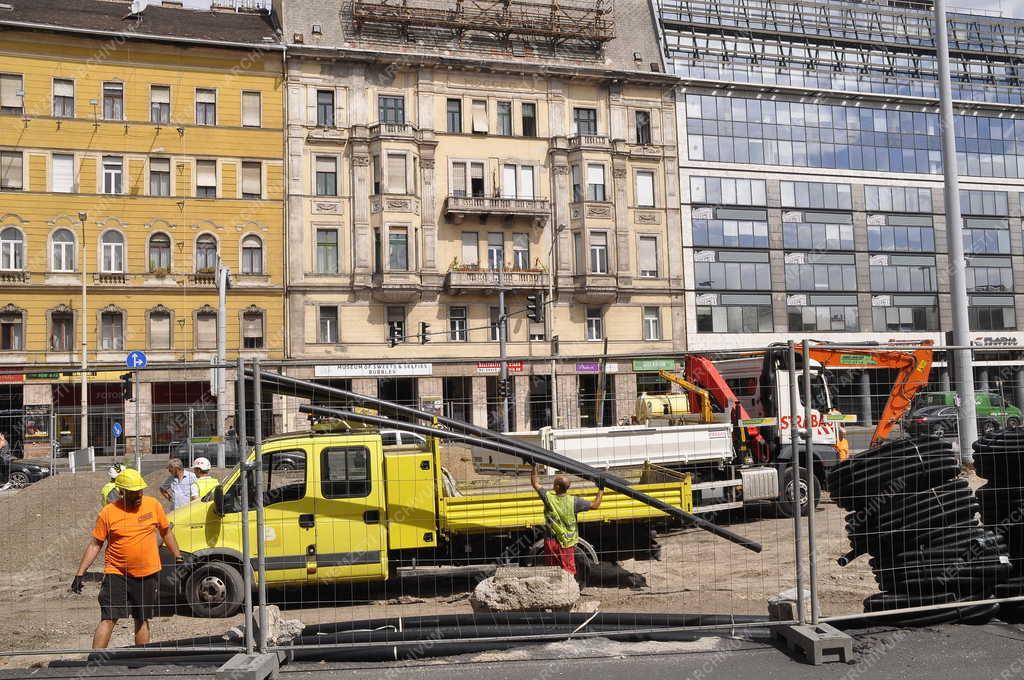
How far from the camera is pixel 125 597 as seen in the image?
652 cm

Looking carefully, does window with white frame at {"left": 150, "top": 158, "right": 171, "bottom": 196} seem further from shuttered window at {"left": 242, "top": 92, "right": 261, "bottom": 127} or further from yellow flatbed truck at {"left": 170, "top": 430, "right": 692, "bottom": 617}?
yellow flatbed truck at {"left": 170, "top": 430, "right": 692, "bottom": 617}

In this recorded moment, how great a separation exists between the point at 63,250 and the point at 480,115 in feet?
62.7

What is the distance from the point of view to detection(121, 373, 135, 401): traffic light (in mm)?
6927

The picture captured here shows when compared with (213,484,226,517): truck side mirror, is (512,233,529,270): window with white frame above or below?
above

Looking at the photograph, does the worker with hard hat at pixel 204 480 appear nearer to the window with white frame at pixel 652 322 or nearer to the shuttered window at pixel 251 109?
the shuttered window at pixel 251 109

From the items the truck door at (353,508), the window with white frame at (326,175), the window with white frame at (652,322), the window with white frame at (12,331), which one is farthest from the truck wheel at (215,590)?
the window with white frame at (652,322)

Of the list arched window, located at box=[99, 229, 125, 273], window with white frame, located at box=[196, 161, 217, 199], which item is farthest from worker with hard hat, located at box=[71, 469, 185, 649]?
window with white frame, located at box=[196, 161, 217, 199]

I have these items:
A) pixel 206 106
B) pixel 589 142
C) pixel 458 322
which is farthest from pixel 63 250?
pixel 589 142

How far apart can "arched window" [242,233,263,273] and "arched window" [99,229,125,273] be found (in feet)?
16.1

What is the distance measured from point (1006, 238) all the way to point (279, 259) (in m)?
39.1

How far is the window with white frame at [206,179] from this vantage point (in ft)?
119

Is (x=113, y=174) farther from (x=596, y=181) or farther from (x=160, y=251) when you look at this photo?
(x=596, y=181)

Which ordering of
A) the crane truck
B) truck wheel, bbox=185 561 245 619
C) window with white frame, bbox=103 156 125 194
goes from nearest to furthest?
1. truck wheel, bbox=185 561 245 619
2. the crane truck
3. window with white frame, bbox=103 156 125 194

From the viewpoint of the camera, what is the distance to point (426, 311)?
1480 inches
